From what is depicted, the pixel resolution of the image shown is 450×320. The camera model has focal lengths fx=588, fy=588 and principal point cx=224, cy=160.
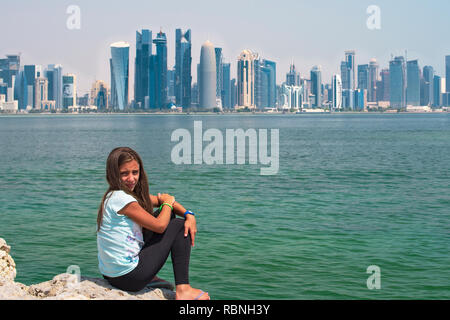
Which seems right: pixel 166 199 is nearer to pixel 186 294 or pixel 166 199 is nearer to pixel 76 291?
pixel 186 294

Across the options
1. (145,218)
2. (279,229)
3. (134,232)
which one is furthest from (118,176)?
(279,229)

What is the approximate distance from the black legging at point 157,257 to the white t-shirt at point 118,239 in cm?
8

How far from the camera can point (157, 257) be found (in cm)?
677

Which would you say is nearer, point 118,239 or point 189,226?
point 118,239

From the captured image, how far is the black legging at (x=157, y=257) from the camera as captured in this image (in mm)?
6734

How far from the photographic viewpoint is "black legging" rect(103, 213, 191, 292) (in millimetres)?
6734

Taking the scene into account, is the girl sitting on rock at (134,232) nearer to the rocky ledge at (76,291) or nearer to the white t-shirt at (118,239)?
the white t-shirt at (118,239)

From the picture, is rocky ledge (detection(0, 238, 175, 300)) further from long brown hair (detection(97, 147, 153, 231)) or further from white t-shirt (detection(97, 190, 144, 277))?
long brown hair (detection(97, 147, 153, 231))

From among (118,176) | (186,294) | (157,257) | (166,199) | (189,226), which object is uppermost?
(118,176)

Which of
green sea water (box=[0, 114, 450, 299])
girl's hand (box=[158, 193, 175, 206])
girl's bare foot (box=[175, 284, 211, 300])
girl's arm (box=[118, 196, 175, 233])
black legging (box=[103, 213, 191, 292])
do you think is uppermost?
girl's hand (box=[158, 193, 175, 206])

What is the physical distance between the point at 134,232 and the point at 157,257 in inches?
15.6

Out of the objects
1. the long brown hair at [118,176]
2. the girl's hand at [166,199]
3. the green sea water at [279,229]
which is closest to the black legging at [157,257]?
the girl's hand at [166,199]

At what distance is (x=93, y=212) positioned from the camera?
20.0 m

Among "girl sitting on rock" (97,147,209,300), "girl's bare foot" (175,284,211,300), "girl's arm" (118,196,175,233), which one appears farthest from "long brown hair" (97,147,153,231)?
"girl's bare foot" (175,284,211,300)
